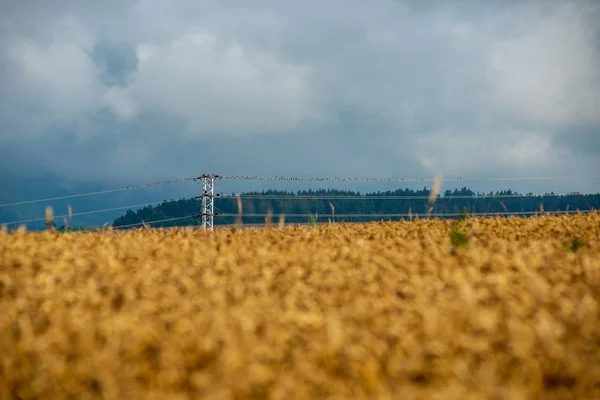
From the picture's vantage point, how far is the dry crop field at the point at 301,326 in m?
3.16

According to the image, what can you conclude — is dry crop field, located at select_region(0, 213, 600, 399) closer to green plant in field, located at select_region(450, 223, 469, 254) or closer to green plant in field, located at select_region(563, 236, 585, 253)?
green plant in field, located at select_region(450, 223, 469, 254)

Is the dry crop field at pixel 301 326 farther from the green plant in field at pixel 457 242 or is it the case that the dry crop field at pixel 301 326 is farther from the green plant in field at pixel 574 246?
the green plant in field at pixel 574 246

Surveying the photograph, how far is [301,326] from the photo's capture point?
12.4 feet

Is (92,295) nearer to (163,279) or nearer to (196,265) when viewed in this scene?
(163,279)

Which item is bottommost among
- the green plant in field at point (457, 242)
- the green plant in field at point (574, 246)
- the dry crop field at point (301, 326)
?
the dry crop field at point (301, 326)

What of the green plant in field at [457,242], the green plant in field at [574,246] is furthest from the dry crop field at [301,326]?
the green plant in field at [574,246]

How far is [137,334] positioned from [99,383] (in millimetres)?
410

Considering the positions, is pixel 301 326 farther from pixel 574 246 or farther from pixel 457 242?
pixel 574 246

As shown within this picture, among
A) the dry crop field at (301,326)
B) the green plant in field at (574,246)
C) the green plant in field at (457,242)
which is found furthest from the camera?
the green plant in field at (574,246)

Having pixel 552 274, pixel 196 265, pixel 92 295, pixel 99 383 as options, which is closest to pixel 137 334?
pixel 99 383

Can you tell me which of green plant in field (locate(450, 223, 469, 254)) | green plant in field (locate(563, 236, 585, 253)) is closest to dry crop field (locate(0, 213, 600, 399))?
green plant in field (locate(450, 223, 469, 254))

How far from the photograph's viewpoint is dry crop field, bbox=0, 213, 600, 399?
316 cm

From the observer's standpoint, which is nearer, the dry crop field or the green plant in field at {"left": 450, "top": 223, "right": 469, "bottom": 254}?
the dry crop field

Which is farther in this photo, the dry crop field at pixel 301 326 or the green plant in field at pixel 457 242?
the green plant in field at pixel 457 242
